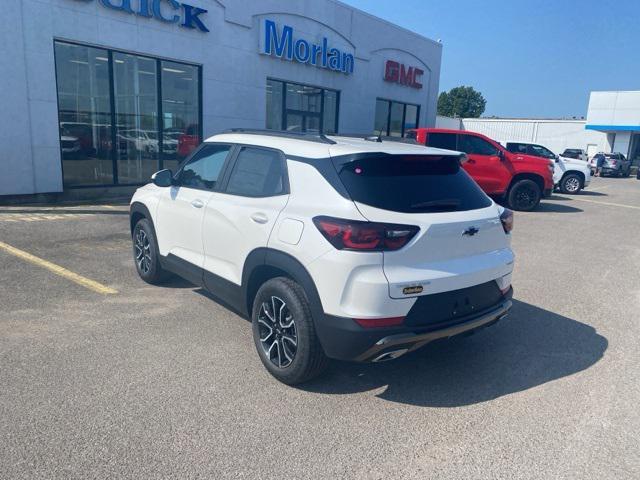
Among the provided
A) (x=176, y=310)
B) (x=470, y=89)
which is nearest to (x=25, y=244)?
(x=176, y=310)

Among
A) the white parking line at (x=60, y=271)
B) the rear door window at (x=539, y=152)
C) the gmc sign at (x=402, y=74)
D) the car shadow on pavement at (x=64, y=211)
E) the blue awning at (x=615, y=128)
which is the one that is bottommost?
the car shadow on pavement at (x=64, y=211)

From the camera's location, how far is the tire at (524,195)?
13.4 meters

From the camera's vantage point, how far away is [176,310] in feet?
16.3

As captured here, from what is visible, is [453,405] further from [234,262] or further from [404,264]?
[234,262]

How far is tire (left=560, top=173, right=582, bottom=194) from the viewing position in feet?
60.9

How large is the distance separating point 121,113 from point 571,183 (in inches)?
620

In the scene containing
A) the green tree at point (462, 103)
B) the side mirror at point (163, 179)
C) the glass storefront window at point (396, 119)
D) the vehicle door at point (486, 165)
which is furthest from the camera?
the green tree at point (462, 103)

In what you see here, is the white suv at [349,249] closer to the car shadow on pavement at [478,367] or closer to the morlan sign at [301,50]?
the car shadow on pavement at [478,367]

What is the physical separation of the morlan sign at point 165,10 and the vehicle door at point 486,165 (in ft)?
25.2

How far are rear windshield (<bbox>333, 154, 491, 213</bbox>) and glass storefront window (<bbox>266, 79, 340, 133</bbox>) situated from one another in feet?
41.8

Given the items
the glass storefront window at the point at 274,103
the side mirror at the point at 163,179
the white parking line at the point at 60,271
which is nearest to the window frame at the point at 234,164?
the side mirror at the point at 163,179

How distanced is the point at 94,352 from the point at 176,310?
106 cm

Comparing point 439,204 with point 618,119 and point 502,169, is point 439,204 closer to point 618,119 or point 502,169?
point 502,169

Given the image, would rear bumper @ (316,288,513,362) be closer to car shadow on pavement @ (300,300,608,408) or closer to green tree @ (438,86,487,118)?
car shadow on pavement @ (300,300,608,408)
